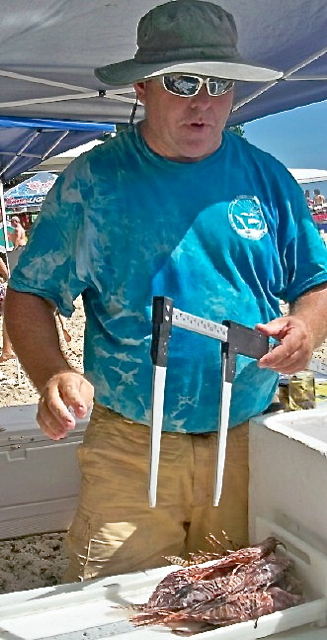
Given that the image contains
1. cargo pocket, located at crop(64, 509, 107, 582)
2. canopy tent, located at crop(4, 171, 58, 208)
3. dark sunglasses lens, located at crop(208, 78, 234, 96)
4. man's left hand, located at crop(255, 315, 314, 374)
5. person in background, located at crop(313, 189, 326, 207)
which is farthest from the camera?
person in background, located at crop(313, 189, 326, 207)

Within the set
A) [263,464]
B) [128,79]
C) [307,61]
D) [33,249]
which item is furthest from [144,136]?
[307,61]

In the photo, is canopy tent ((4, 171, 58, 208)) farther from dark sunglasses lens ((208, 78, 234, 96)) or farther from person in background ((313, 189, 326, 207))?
dark sunglasses lens ((208, 78, 234, 96))

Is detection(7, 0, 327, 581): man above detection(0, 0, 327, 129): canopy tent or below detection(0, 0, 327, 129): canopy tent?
below

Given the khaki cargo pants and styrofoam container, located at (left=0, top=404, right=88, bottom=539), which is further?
styrofoam container, located at (left=0, top=404, right=88, bottom=539)

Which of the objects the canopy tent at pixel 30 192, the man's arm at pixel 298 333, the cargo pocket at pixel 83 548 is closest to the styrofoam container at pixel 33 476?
the cargo pocket at pixel 83 548

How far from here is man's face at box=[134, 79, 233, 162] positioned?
1.74 m

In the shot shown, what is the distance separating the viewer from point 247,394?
1.83 metres

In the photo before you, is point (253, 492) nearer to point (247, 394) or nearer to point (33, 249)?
point (247, 394)

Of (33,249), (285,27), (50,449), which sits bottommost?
(50,449)

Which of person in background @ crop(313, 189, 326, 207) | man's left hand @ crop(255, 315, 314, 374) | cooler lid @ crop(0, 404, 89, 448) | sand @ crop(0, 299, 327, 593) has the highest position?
person in background @ crop(313, 189, 326, 207)

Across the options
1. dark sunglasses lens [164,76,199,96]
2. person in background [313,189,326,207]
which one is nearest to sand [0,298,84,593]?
dark sunglasses lens [164,76,199,96]

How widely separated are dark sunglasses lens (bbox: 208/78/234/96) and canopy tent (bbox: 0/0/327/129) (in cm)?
88

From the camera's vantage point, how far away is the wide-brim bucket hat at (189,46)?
1.70 m

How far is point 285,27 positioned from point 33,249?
1562 millimetres
